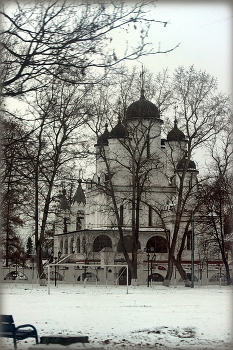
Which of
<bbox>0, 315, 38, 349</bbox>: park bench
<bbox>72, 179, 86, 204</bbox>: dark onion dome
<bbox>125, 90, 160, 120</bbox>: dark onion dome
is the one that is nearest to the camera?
<bbox>0, 315, 38, 349</bbox>: park bench

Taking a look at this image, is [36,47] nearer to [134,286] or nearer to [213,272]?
[134,286]

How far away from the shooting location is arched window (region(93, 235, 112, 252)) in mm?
57156

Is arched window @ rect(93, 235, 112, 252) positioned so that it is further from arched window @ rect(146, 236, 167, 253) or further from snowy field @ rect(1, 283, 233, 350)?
A: snowy field @ rect(1, 283, 233, 350)

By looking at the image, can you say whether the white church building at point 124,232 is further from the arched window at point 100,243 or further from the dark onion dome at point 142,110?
the dark onion dome at point 142,110

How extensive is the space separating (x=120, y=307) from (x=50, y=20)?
1115 cm

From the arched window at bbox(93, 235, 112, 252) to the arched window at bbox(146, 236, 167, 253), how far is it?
3.69 m

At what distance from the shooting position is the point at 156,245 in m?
56.9

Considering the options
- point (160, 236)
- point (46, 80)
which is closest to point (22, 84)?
point (46, 80)

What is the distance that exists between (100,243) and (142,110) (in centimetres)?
2133

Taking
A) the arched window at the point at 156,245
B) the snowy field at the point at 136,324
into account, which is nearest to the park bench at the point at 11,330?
the snowy field at the point at 136,324

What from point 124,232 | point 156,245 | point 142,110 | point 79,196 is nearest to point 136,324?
point 142,110

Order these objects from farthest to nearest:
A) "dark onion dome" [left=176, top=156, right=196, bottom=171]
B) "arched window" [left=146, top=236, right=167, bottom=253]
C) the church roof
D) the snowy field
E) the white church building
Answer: "arched window" [left=146, top=236, right=167, bottom=253] → the white church building → "dark onion dome" [left=176, top=156, right=196, bottom=171] → the church roof → the snowy field

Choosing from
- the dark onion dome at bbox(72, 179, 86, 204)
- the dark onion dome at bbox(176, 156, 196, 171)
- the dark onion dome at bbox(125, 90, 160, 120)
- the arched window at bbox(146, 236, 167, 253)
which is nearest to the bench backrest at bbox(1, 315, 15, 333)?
the dark onion dome at bbox(125, 90, 160, 120)

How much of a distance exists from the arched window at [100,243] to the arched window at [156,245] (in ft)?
12.1
